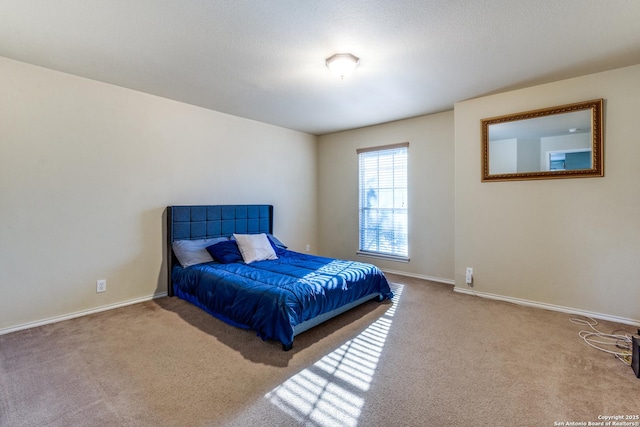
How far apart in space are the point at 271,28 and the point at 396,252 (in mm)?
3569

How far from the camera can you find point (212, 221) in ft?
12.8

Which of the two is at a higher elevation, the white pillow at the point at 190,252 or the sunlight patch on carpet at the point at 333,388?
the white pillow at the point at 190,252

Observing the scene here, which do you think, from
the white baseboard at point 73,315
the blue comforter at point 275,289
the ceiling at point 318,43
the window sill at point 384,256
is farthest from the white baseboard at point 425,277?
the white baseboard at point 73,315

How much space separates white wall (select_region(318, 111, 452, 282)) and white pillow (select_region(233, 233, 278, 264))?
1.87 metres

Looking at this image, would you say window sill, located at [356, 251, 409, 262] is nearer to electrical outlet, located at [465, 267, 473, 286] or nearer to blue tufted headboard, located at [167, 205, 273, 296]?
electrical outlet, located at [465, 267, 473, 286]

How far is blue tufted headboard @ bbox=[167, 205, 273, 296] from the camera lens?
3533 mm

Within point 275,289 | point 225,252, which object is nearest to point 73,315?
point 225,252

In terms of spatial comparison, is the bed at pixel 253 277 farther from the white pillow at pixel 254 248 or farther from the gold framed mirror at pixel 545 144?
the gold framed mirror at pixel 545 144

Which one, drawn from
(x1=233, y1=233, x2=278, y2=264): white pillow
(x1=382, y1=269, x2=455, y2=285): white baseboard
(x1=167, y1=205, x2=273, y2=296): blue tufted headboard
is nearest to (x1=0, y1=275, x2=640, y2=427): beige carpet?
(x1=233, y1=233, x2=278, y2=264): white pillow

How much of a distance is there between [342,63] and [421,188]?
8.00ft

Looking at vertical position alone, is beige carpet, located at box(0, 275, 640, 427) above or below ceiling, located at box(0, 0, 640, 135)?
below

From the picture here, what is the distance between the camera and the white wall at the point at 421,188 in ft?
13.4

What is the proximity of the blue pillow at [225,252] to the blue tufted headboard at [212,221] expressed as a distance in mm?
375

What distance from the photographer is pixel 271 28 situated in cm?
212
